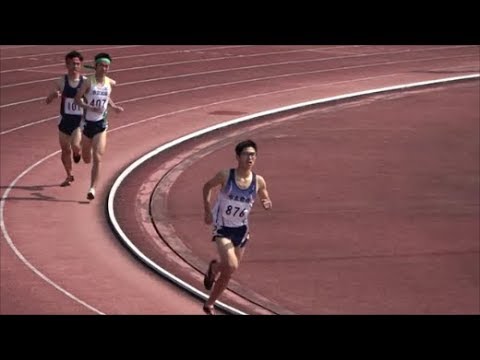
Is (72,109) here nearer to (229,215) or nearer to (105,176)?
(105,176)

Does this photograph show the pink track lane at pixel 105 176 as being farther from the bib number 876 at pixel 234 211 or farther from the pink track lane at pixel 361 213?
the bib number 876 at pixel 234 211

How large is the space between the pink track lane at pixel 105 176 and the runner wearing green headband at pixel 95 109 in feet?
3.47

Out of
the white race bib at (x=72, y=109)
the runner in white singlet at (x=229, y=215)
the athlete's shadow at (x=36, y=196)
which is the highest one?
the white race bib at (x=72, y=109)

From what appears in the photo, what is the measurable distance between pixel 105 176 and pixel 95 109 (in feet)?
14.0

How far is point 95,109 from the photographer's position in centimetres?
1538

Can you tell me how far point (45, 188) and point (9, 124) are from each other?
584 cm

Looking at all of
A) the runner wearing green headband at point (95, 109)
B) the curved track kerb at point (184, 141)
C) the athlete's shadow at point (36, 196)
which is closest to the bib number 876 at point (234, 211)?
the curved track kerb at point (184, 141)

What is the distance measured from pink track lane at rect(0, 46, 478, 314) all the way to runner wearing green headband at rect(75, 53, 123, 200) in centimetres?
106

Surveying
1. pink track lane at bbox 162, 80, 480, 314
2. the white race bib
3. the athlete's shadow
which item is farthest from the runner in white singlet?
the athlete's shadow

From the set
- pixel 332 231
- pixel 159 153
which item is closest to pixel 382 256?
pixel 332 231

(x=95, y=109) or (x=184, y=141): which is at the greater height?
(x=184, y=141)

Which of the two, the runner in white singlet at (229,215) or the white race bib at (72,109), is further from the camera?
the white race bib at (72,109)

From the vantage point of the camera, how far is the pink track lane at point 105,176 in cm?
1316

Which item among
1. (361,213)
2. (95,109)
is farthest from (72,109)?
(361,213)
